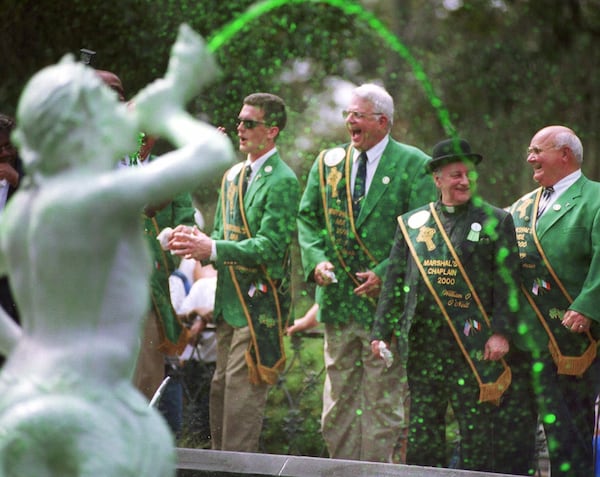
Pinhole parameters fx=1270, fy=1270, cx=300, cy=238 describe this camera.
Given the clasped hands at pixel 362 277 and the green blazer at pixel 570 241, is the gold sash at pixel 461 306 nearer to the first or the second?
the green blazer at pixel 570 241

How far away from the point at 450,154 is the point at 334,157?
979 mm

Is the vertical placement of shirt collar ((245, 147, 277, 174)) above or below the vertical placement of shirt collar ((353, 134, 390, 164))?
below

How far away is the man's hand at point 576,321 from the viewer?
6.70 metres

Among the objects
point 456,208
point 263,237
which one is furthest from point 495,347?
point 263,237

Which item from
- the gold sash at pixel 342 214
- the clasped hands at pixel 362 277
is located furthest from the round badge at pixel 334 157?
the clasped hands at pixel 362 277

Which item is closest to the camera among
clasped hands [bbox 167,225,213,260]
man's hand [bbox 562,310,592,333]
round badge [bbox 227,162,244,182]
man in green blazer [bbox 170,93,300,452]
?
man's hand [bbox 562,310,592,333]

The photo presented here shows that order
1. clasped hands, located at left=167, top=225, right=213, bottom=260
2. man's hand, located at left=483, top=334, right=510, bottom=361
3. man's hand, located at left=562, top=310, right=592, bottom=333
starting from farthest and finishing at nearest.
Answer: clasped hands, located at left=167, top=225, right=213, bottom=260
man's hand, located at left=562, top=310, right=592, bottom=333
man's hand, located at left=483, top=334, right=510, bottom=361

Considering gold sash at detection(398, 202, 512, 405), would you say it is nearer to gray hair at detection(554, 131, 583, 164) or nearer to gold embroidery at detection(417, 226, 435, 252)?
gold embroidery at detection(417, 226, 435, 252)

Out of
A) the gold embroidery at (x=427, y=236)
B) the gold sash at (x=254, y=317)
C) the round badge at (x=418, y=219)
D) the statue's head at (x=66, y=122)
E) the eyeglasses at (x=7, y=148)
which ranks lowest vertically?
the gold sash at (x=254, y=317)

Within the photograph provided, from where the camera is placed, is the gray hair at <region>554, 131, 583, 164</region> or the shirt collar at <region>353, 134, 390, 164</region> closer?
the gray hair at <region>554, 131, 583, 164</region>

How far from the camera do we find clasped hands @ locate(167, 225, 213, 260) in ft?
23.0

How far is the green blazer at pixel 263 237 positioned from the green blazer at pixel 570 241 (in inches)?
57.3

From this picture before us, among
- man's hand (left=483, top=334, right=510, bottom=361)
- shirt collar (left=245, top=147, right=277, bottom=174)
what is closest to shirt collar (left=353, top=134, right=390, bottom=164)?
shirt collar (left=245, top=147, right=277, bottom=174)

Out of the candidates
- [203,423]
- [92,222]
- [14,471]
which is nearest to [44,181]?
[92,222]
